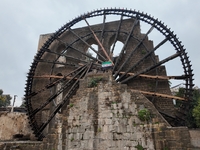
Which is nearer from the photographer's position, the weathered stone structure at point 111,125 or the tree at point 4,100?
the weathered stone structure at point 111,125

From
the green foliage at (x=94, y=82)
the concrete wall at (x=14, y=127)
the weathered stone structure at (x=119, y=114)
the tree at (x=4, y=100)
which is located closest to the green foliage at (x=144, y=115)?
the weathered stone structure at (x=119, y=114)

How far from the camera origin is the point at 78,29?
12945mm

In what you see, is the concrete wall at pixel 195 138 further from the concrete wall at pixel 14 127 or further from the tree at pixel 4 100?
the tree at pixel 4 100

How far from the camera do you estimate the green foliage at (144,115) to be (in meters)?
5.08

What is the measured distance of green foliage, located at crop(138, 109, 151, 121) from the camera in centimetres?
508

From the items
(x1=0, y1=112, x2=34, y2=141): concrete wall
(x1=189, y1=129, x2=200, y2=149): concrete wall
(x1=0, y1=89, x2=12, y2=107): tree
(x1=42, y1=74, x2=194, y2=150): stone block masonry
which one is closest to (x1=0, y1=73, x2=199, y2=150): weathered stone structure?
(x1=42, y1=74, x2=194, y2=150): stone block masonry

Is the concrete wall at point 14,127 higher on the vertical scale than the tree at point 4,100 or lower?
lower

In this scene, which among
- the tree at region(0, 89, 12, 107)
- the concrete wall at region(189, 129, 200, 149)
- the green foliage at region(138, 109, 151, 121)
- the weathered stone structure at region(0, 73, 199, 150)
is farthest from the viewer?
the tree at region(0, 89, 12, 107)

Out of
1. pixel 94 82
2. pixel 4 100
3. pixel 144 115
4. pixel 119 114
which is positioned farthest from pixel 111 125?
pixel 4 100

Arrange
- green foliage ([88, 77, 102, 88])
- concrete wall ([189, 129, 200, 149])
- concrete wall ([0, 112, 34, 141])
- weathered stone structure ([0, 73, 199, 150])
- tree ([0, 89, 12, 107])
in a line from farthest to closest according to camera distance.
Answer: tree ([0, 89, 12, 107]), concrete wall ([0, 112, 34, 141]), concrete wall ([189, 129, 200, 149]), green foliage ([88, 77, 102, 88]), weathered stone structure ([0, 73, 199, 150])

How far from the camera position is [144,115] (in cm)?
512

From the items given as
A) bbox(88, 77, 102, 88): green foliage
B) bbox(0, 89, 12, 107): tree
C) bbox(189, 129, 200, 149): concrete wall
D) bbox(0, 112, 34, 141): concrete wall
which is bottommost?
bbox(189, 129, 200, 149): concrete wall

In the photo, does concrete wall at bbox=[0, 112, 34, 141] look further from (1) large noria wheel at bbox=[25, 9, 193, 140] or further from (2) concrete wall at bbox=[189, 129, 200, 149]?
(2) concrete wall at bbox=[189, 129, 200, 149]

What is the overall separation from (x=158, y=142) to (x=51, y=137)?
356cm
